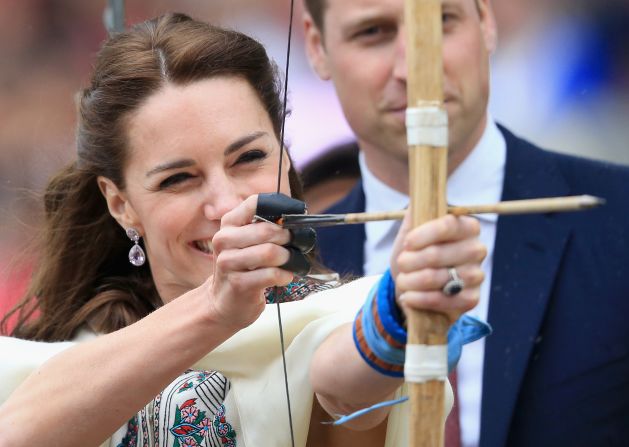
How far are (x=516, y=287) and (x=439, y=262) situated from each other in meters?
1.30

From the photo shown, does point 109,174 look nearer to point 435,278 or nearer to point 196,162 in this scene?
point 196,162

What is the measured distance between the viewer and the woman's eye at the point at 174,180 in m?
2.28

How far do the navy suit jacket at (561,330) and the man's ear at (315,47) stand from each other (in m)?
0.63

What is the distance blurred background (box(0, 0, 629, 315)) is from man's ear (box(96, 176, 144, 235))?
35 centimetres

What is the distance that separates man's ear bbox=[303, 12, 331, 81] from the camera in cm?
311

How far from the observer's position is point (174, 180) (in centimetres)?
230

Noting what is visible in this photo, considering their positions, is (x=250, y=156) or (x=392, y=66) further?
(x=392, y=66)

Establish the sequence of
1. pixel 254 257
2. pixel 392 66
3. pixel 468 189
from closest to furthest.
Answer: pixel 254 257
pixel 392 66
pixel 468 189

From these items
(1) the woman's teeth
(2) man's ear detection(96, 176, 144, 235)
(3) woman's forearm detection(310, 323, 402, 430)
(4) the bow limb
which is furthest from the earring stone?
(4) the bow limb

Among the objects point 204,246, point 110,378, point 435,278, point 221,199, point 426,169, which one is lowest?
point 110,378

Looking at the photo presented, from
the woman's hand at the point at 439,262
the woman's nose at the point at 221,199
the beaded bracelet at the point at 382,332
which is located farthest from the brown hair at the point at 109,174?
the woman's hand at the point at 439,262

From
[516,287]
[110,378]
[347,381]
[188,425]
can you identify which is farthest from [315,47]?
[347,381]

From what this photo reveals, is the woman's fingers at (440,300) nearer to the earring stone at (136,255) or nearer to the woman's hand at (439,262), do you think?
the woman's hand at (439,262)

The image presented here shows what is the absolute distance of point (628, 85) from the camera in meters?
3.04
